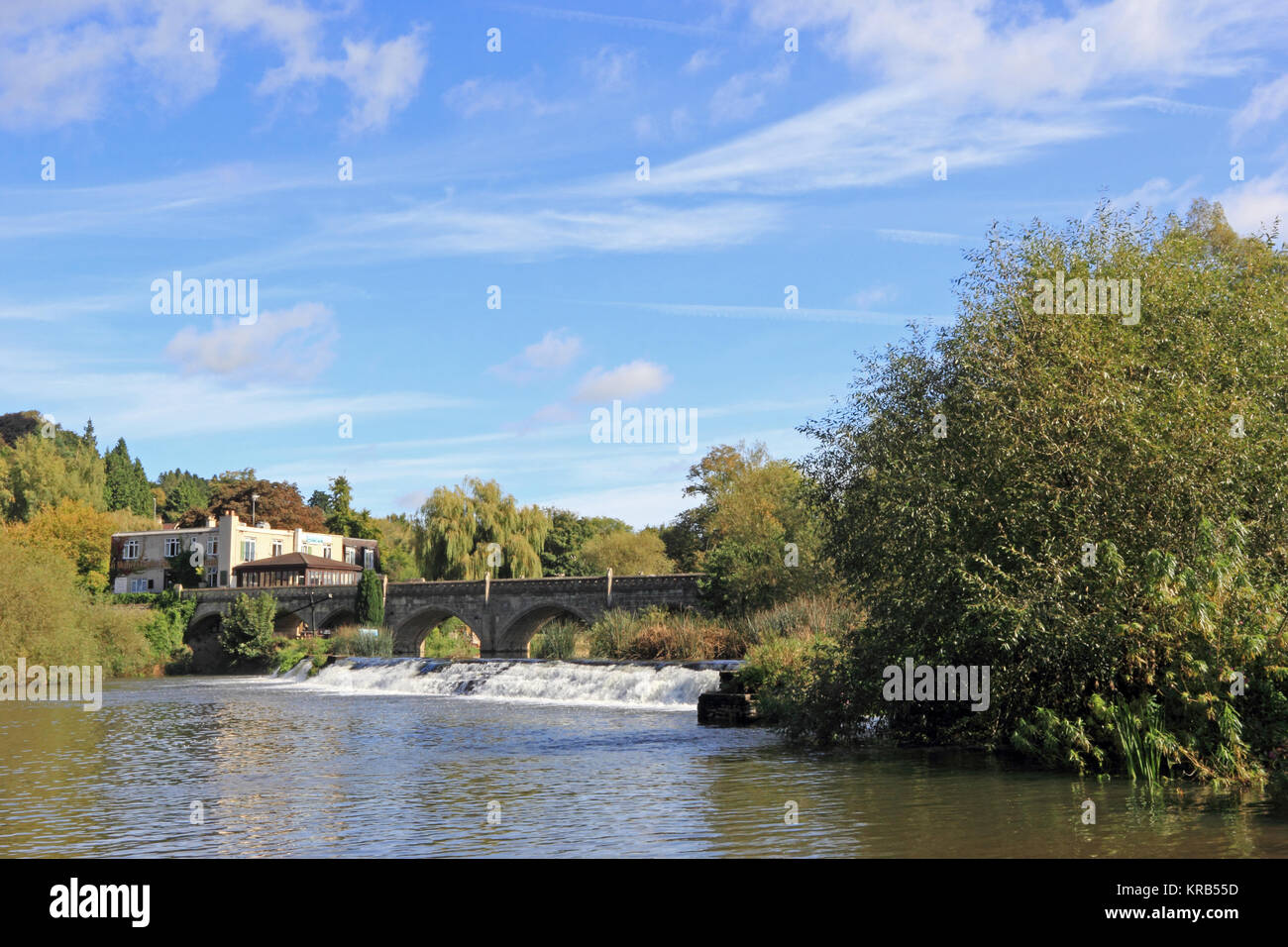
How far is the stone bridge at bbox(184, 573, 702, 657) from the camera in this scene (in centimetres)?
4725

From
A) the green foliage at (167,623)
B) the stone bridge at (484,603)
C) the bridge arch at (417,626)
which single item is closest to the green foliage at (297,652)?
the bridge arch at (417,626)

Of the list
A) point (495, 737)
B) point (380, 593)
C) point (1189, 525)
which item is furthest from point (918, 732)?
point (380, 593)

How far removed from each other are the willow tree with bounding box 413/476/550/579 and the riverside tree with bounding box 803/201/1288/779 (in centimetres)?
4514

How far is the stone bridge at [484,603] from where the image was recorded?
47.2 metres

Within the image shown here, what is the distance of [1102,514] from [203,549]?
70695 millimetres

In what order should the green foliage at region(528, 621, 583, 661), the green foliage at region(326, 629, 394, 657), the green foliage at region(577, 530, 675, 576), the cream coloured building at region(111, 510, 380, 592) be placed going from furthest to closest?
the cream coloured building at region(111, 510, 380, 592)
the green foliage at region(577, 530, 675, 576)
the green foliage at region(326, 629, 394, 657)
the green foliage at region(528, 621, 583, 661)

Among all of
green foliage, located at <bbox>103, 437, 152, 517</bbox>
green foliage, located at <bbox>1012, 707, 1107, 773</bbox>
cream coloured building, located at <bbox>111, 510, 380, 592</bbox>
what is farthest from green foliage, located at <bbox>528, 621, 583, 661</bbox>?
green foliage, located at <bbox>103, 437, 152, 517</bbox>

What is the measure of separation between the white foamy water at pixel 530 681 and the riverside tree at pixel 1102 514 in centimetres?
1337

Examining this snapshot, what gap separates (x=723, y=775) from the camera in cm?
1547

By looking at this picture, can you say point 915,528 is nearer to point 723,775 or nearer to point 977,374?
point 977,374

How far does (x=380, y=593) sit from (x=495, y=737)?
3737 cm

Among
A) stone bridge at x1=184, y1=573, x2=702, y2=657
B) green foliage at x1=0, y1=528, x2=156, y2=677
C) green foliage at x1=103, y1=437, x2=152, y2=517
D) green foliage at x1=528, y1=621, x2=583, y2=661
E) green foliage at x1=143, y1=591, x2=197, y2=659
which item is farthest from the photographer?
green foliage at x1=103, y1=437, x2=152, y2=517

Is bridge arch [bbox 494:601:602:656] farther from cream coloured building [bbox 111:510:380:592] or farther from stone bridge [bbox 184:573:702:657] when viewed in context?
cream coloured building [bbox 111:510:380:592]

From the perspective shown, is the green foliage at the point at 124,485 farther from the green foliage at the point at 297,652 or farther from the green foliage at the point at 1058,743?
the green foliage at the point at 1058,743
